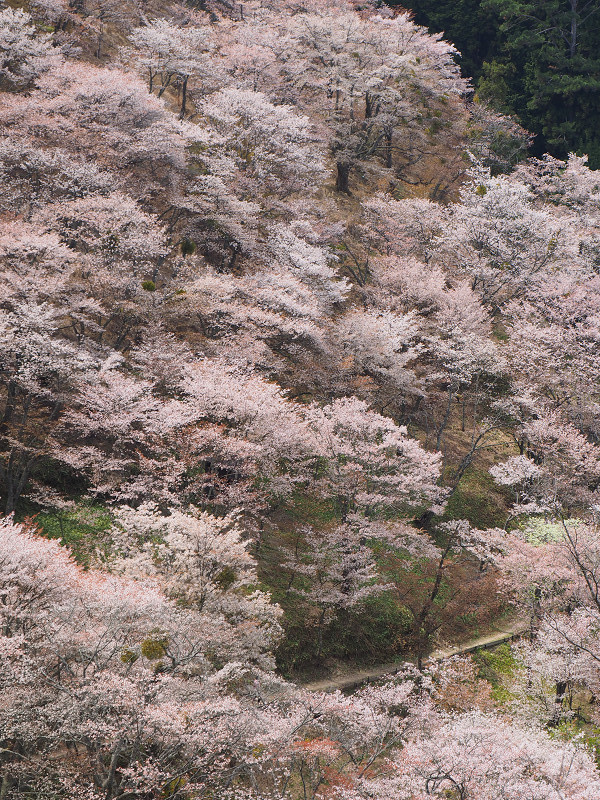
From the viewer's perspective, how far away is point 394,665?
20516 mm

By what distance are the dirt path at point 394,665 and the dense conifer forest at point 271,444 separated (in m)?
0.15

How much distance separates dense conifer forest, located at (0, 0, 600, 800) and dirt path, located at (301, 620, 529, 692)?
15 cm

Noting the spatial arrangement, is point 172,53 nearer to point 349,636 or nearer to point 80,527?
point 80,527

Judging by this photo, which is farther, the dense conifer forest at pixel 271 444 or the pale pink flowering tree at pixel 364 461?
the pale pink flowering tree at pixel 364 461

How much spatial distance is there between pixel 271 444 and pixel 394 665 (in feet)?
28.7

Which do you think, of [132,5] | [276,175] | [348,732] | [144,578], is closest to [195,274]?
[276,175]

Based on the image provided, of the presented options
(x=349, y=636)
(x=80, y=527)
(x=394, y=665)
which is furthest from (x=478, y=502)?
(x=80, y=527)

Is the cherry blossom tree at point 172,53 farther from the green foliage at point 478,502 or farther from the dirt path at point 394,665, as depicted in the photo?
the dirt path at point 394,665

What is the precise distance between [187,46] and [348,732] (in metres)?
34.6

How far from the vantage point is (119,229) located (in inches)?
895

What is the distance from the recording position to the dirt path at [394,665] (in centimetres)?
1891

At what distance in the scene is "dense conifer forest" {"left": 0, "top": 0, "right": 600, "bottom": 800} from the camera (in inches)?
445

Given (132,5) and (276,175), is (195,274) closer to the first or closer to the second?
(276,175)

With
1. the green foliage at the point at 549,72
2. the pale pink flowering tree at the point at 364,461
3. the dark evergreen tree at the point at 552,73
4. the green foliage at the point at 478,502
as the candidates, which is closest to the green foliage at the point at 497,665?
the pale pink flowering tree at the point at 364,461
